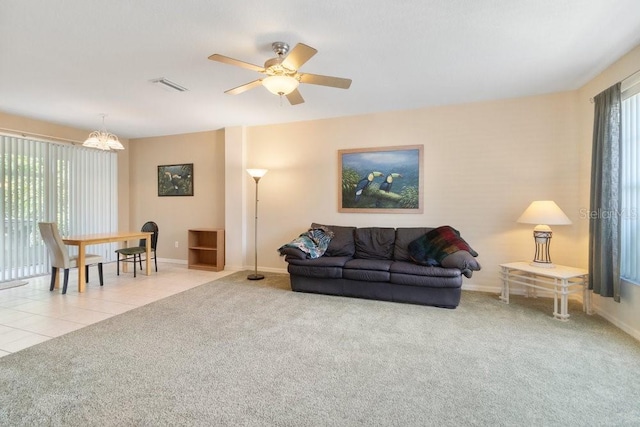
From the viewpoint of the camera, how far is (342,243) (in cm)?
439

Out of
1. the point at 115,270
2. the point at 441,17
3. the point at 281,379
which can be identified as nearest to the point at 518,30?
the point at 441,17

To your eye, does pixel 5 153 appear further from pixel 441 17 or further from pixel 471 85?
pixel 471 85

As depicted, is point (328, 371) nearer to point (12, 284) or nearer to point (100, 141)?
point (100, 141)

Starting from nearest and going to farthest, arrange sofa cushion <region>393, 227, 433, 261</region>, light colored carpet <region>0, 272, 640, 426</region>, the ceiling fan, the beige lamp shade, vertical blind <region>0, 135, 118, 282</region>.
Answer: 1. light colored carpet <region>0, 272, 640, 426</region>
2. the ceiling fan
3. the beige lamp shade
4. sofa cushion <region>393, 227, 433, 261</region>
5. vertical blind <region>0, 135, 118, 282</region>

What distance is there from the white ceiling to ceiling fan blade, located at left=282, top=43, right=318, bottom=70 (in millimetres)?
282

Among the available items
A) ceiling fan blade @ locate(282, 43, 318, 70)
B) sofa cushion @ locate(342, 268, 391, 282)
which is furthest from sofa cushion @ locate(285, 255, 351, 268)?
ceiling fan blade @ locate(282, 43, 318, 70)

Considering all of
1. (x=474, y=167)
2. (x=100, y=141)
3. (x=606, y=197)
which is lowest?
(x=606, y=197)

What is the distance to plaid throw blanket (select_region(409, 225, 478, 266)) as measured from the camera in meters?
3.58

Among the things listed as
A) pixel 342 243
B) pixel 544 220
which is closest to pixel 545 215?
pixel 544 220

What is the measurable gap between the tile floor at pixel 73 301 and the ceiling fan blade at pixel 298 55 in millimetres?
3100

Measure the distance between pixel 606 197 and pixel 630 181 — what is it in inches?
9.2

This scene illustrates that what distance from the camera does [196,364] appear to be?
220 cm

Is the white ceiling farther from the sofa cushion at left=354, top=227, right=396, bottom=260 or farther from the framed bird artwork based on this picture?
the sofa cushion at left=354, top=227, right=396, bottom=260

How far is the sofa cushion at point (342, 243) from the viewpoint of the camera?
14.2 feet
